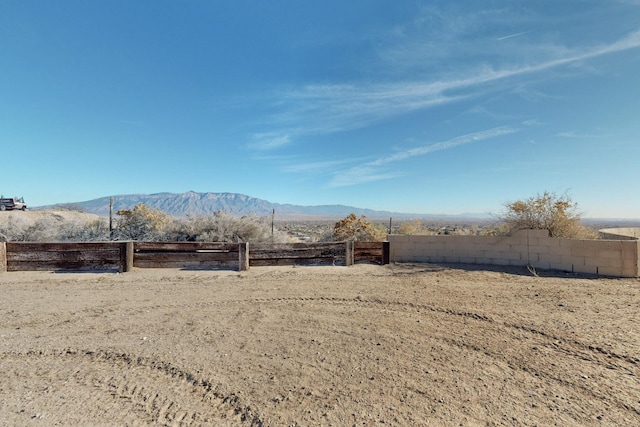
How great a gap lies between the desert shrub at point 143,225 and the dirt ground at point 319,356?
6167mm

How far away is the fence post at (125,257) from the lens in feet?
26.3

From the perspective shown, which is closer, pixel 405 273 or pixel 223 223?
pixel 405 273

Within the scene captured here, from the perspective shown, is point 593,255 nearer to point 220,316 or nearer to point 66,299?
point 220,316

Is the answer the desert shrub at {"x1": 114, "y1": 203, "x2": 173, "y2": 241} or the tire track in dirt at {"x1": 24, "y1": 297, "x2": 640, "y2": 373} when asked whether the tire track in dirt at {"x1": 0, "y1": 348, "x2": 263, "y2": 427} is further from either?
the desert shrub at {"x1": 114, "y1": 203, "x2": 173, "y2": 241}

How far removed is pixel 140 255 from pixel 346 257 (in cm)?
570

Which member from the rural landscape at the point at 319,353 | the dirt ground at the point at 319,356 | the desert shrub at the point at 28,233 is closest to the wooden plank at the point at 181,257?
the rural landscape at the point at 319,353

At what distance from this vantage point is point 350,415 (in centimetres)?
252

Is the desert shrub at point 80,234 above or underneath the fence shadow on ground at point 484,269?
above

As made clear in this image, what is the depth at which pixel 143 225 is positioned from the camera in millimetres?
14062

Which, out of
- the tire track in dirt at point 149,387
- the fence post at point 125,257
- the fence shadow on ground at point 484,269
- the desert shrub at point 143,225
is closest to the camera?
the tire track in dirt at point 149,387

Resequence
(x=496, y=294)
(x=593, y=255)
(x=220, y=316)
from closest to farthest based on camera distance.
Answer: (x=220, y=316) → (x=496, y=294) → (x=593, y=255)

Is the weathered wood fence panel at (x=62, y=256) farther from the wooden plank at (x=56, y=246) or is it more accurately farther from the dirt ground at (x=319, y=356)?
the dirt ground at (x=319, y=356)

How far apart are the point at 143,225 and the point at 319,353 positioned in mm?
13251

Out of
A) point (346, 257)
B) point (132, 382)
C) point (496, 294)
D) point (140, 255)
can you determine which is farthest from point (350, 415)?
point (140, 255)
